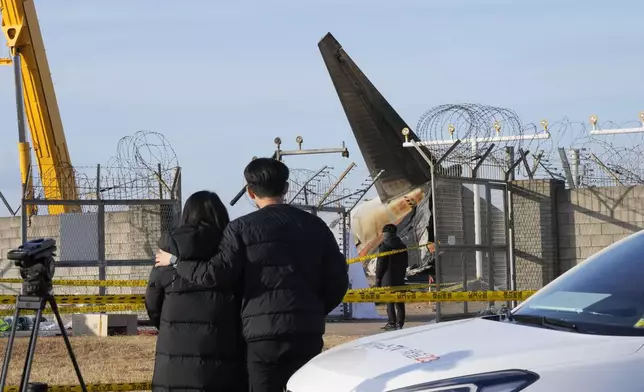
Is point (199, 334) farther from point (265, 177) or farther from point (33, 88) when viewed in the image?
point (33, 88)

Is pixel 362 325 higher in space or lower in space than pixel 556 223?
lower

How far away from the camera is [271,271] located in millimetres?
5473

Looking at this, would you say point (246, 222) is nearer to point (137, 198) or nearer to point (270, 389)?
point (270, 389)

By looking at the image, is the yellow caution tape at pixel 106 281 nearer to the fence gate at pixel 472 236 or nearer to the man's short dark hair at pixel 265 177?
the fence gate at pixel 472 236

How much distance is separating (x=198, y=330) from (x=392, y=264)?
11.1 meters

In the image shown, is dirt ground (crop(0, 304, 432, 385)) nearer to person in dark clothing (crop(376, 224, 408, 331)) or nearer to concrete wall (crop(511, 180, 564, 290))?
person in dark clothing (crop(376, 224, 408, 331))

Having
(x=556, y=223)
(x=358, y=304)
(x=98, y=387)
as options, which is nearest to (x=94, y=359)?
Answer: (x=98, y=387)

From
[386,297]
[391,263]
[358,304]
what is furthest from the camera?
[358,304]

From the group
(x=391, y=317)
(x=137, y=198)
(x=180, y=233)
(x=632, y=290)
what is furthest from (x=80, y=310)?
(x=632, y=290)

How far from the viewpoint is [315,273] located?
563cm

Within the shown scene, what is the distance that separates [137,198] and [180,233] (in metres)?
12.0

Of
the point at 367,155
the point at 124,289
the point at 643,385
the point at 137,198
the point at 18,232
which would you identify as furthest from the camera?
the point at 367,155

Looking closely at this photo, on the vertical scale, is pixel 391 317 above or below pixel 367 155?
below

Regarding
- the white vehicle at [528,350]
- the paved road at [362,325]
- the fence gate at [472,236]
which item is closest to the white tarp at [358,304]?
the paved road at [362,325]
